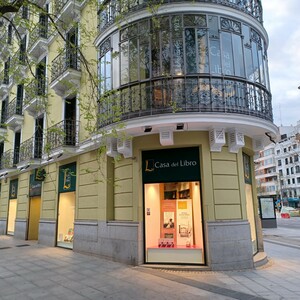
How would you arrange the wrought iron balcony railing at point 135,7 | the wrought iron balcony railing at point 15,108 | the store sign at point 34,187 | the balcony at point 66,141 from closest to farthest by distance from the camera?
the wrought iron balcony railing at point 135,7
the balcony at point 66,141
the store sign at point 34,187
the wrought iron balcony railing at point 15,108

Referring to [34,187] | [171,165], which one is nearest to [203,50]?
[171,165]

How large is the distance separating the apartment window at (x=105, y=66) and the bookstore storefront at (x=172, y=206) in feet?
9.19

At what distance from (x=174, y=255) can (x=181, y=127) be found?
3.99 m

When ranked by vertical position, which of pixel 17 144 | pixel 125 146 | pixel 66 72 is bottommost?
pixel 125 146

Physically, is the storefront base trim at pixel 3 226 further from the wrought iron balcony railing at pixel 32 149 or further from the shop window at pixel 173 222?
the shop window at pixel 173 222

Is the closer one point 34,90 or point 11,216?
point 34,90

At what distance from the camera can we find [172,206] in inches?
389

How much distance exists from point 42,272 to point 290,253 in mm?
9272

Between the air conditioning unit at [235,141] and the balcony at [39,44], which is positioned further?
the balcony at [39,44]

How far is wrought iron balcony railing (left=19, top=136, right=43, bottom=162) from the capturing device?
1528 centimetres

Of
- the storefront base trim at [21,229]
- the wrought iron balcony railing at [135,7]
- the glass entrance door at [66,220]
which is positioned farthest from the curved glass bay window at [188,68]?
the storefront base trim at [21,229]

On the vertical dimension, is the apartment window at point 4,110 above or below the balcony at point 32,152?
above

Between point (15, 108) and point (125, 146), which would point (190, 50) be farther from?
point (15, 108)

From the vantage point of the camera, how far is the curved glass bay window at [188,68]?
341 inches
